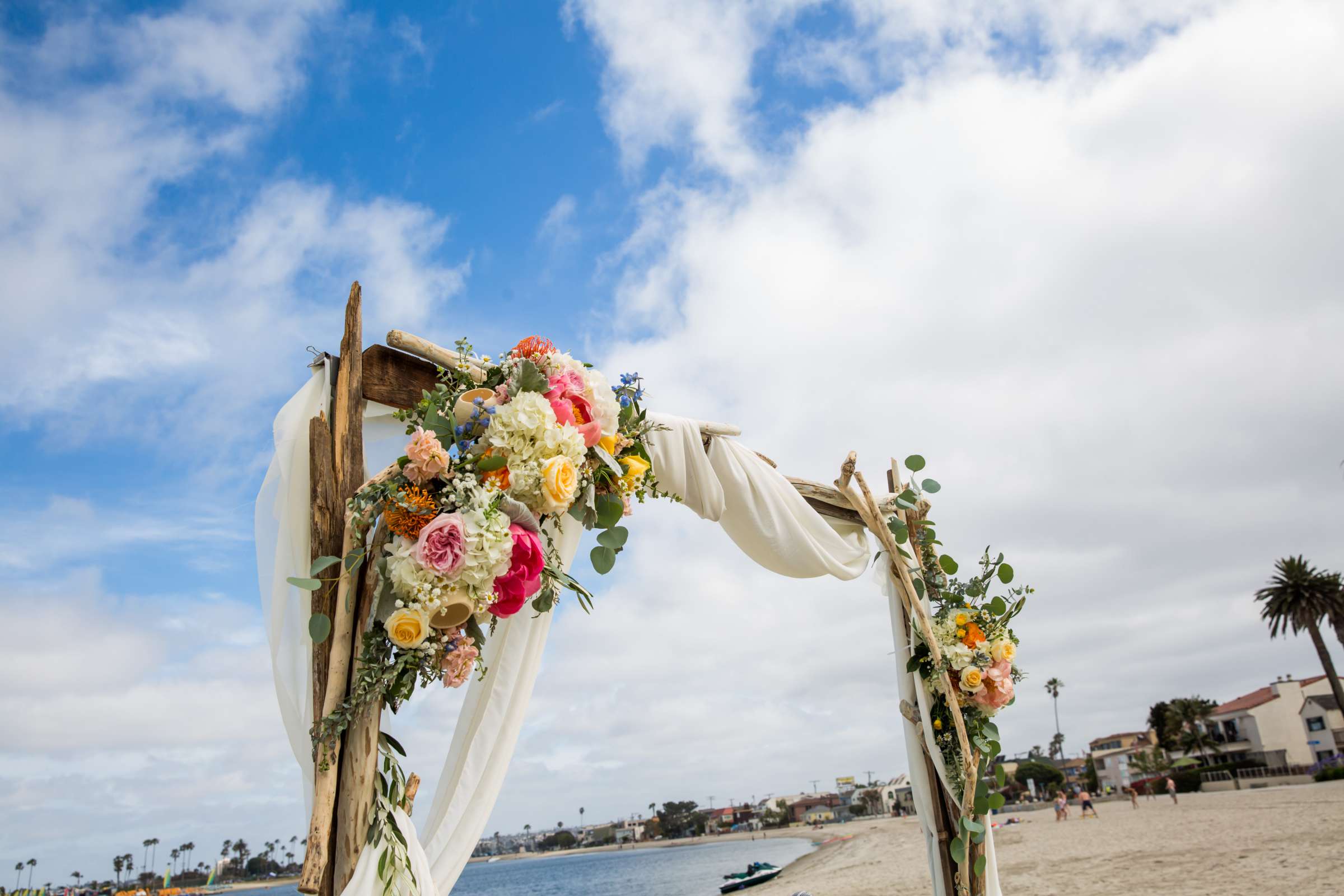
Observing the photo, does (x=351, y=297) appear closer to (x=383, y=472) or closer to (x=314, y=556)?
(x=383, y=472)

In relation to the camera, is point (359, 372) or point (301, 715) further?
point (359, 372)

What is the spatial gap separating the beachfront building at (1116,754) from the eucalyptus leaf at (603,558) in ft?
179

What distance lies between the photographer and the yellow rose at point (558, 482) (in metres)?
2.23

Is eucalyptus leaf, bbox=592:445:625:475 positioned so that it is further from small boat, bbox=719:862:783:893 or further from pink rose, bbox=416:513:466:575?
small boat, bbox=719:862:783:893

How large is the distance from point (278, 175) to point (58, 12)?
1510 mm

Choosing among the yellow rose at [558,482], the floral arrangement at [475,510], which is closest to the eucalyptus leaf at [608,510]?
the floral arrangement at [475,510]

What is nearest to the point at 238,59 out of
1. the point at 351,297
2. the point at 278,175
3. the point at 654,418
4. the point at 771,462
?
the point at 278,175

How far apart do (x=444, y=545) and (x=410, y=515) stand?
175mm

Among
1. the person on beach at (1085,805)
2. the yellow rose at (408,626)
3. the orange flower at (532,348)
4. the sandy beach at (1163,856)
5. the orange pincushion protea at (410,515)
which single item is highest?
the orange flower at (532,348)

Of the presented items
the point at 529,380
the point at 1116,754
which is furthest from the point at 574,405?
the point at 1116,754

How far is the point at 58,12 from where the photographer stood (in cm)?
479

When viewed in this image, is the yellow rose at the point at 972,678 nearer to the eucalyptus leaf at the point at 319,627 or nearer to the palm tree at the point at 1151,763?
the eucalyptus leaf at the point at 319,627

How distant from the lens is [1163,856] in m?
12.2

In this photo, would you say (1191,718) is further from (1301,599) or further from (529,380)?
(529,380)
